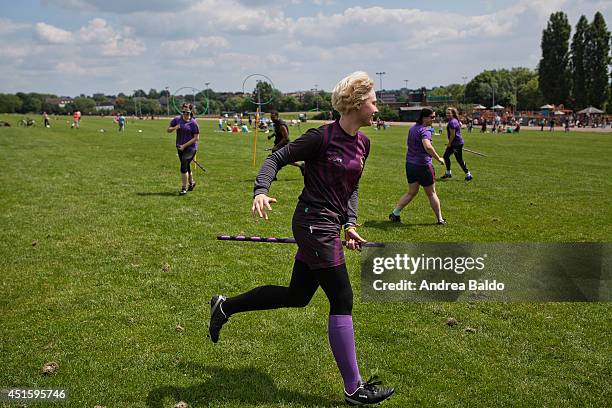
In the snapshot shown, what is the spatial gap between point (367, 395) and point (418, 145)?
7.01 m

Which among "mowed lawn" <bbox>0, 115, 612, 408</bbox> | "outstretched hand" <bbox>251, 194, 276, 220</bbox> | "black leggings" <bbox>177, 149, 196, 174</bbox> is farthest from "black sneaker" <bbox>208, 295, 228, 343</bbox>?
"black leggings" <bbox>177, 149, 196, 174</bbox>

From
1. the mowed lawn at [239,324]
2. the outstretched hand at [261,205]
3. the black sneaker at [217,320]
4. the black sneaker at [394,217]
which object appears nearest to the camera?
the outstretched hand at [261,205]

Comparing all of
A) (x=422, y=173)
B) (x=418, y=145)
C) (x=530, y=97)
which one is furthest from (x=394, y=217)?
(x=530, y=97)

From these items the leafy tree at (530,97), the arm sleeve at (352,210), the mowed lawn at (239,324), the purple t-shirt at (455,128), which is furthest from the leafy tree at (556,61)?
the arm sleeve at (352,210)

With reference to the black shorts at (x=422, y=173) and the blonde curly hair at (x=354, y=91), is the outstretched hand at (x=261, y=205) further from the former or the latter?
the black shorts at (x=422, y=173)

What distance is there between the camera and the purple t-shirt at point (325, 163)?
4.10 m

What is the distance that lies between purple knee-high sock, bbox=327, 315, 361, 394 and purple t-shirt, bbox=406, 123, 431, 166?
264 inches

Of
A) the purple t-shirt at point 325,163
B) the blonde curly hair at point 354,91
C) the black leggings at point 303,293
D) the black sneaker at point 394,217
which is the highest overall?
the blonde curly hair at point 354,91

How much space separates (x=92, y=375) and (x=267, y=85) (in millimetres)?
23017

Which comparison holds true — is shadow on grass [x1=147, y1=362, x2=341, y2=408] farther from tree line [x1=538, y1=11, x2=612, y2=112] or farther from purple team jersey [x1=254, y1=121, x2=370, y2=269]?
tree line [x1=538, y1=11, x2=612, y2=112]

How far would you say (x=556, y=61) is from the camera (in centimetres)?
9062

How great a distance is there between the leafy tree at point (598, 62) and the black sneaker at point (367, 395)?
94.2m

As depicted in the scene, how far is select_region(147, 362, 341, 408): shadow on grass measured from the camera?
14.0 ft

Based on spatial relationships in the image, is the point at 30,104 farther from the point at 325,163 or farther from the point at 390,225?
the point at 325,163
